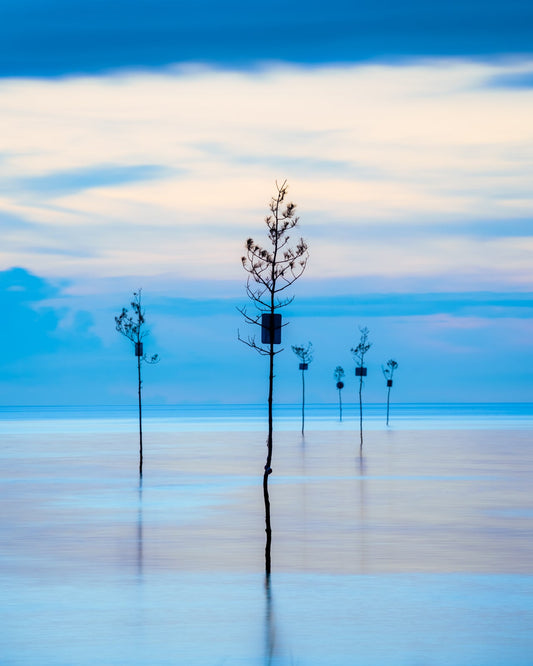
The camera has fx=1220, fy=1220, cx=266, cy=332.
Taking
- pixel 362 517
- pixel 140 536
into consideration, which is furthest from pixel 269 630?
pixel 362 517

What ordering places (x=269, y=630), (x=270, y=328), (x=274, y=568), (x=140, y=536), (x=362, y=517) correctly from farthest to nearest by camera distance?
1. (x=362, y=517)
2. (x=140, y=536)
3. (x=274, y=568)
4. (x=270, y=328)
5. (x=269, y=630)

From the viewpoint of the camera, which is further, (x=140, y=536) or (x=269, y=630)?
(x=140, y=536)

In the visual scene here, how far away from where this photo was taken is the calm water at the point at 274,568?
13.2 m

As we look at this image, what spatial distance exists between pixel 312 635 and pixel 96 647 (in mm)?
2433

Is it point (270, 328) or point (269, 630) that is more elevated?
point (270, 328)

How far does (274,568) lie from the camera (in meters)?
18.9

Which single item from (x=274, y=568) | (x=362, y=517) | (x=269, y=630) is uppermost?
(x=269, y=630)

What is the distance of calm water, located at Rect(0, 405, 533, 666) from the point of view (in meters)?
13.2

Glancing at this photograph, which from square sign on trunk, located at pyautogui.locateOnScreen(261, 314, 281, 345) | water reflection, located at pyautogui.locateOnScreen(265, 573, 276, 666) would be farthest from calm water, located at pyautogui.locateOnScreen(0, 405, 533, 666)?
square sign on trunk, located at pyautogui.locateOnScreen(261, 314, 281, 345)

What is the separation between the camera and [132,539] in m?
22.4

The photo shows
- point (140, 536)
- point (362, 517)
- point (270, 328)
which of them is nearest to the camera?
point (270, 328)

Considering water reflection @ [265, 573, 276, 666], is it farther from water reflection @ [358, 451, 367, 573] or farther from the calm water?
water reflection @ [358, 451, 367, 573]

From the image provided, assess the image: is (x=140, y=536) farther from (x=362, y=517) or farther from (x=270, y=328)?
(x=270, y=328)

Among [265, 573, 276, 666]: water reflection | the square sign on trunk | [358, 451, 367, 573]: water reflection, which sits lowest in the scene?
[358, 451, 367, 573]: water reflection
